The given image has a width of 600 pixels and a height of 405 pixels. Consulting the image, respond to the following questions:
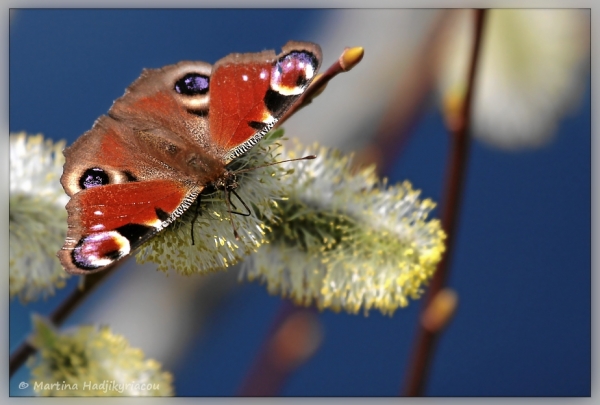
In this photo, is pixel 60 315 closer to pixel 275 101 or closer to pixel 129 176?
pixel 129 176

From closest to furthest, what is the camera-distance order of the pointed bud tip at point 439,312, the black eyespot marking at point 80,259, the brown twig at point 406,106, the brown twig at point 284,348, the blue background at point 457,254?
the black eyespot marking at point 80,259
the pointed bud tip at point 439,312
the blue background at point 457,254
the brown twig at point 284,348
the brown twig at point 406,106

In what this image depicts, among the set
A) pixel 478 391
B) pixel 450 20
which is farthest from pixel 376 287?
pixel 450 20

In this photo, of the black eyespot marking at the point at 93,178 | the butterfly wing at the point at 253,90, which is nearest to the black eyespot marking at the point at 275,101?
the butterfly wing at the point at 253,90

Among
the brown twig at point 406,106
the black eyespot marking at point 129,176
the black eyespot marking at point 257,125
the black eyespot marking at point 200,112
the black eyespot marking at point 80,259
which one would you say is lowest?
the black eyespot marking at point 80,259

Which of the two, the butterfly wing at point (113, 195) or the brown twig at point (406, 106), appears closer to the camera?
the butterfly wing at point (113, 195)

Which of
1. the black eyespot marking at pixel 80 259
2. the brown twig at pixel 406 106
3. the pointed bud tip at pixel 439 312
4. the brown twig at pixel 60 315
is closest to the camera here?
the black eyespot marking at pixel 80 259

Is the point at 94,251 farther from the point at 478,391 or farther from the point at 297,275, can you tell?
the point at 478,391

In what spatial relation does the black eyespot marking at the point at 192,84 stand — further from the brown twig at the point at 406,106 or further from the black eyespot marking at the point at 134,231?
the brown twig at the point at 406,106

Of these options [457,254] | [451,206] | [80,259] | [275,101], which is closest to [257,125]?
[275,101]
